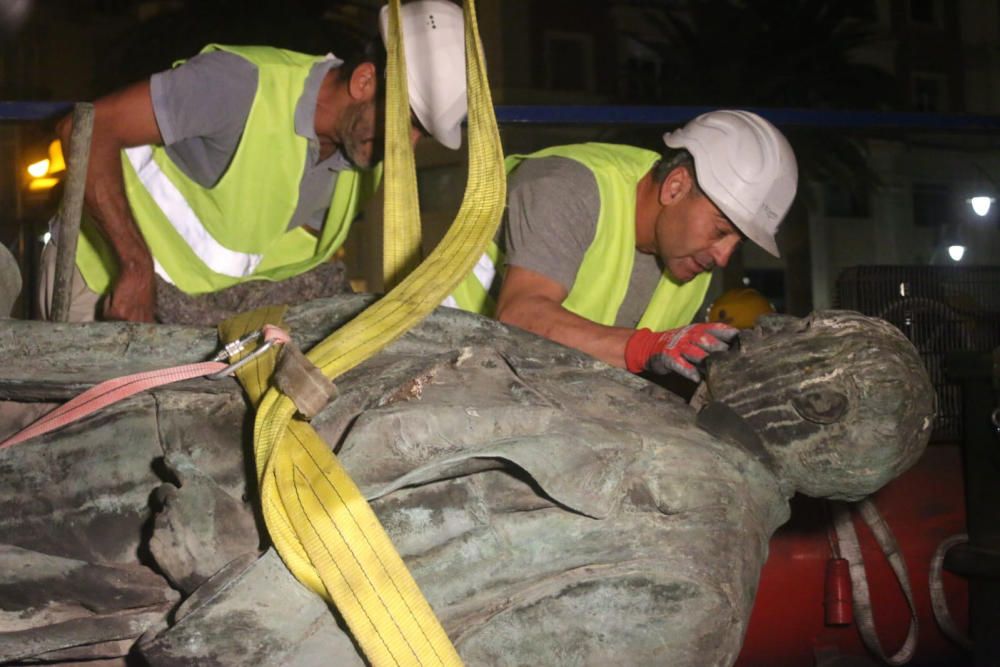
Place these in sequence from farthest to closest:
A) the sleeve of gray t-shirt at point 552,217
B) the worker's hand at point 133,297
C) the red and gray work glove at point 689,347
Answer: the sleeve of gray t-shirt at point 552,217 → the worker's hand at point 133,297 → the red and gray work glove at point 689,347

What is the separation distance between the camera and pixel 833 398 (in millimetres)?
1748

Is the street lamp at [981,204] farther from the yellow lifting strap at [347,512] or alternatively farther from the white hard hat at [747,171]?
the yellow lifting strap at [347,512]

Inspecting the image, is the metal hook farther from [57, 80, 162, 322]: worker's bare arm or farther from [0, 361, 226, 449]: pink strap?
[57, 80, 162, 322]: worker's bare arm

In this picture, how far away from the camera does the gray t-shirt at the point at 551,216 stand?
2695mm

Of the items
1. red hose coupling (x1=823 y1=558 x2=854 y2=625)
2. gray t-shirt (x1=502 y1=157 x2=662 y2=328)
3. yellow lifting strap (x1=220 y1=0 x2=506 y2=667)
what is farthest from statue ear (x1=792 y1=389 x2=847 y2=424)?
red hose coupling (x1=823 y1=558 x2=854 y2=625)

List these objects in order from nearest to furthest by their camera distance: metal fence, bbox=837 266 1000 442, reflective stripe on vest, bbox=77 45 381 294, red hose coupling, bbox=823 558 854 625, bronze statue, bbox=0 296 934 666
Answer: bronze statue, bbox=0 296 934 666, reflective stripe on vest, bbox=77 45 381 294, red hose coupling, bbox=823 558 854 625, metal fence, bbox=837 266 1000 442

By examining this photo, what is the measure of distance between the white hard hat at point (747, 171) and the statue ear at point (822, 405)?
1.16 metres

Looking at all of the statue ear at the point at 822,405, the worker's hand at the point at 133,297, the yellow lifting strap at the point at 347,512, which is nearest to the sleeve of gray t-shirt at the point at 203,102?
the worker's hand at the point at 133,297

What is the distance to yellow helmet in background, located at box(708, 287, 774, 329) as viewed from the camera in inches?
204

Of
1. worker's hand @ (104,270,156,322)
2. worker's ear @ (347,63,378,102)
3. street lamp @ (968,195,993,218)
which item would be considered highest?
worker's ear @ (347,63,378,102)

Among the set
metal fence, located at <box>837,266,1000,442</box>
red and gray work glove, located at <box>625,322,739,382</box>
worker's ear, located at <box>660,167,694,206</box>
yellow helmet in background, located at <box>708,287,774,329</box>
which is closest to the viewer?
red and gray work glove, located at <box>625,322,739,382</box>

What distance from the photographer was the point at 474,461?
1.64 meters

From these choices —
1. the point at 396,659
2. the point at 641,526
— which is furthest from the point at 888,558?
the point at 396,659

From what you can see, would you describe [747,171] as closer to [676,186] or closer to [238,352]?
[676,186]
